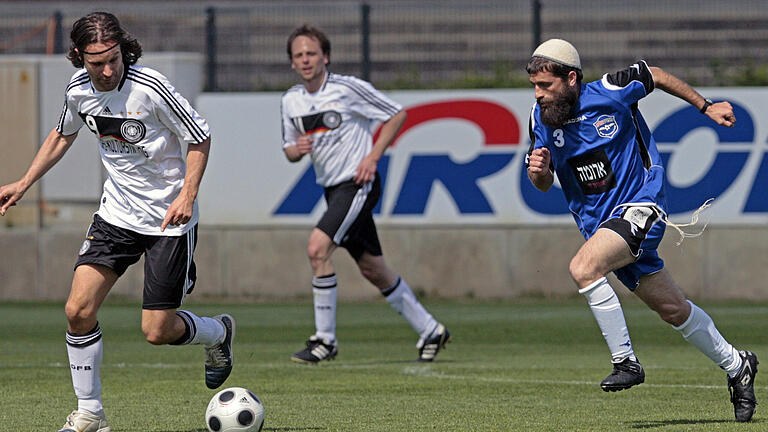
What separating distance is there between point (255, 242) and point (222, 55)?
2652mm

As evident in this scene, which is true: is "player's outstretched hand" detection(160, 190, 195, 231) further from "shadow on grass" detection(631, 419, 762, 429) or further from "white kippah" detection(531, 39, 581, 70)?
"shadow on grass" detection(631, 419, 762, 429)

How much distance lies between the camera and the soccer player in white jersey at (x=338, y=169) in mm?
10758

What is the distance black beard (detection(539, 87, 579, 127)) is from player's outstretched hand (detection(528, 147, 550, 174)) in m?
0.17

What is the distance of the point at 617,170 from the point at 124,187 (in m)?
2.56

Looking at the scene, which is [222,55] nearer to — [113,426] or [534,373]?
[534,373]

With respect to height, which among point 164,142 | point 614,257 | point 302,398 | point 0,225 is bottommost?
point 0,225

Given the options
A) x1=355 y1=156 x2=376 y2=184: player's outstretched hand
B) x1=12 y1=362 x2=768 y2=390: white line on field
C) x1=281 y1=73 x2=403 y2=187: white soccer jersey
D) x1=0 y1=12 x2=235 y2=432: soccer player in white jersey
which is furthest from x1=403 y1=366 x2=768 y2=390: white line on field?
x1=0 y1=12 x2=235 y2=432: soccer player in white jersey

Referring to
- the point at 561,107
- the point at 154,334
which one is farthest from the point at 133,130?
the point at 561,107

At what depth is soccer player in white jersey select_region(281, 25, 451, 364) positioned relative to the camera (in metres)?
10.8

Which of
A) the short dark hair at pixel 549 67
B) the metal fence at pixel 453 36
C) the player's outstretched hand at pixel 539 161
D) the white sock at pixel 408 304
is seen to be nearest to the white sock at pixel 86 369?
the player's outstretched hand at pixel 539 161

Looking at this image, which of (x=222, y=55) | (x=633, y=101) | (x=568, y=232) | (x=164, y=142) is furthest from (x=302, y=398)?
(x=222, y=55)

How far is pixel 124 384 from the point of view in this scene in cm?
938

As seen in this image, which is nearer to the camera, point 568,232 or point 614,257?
point 614,257

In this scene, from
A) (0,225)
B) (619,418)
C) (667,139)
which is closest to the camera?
(619,418)
